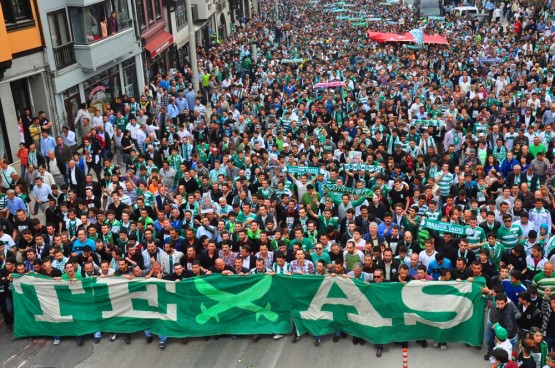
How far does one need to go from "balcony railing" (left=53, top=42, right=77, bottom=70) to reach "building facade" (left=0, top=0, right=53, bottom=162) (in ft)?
2.24

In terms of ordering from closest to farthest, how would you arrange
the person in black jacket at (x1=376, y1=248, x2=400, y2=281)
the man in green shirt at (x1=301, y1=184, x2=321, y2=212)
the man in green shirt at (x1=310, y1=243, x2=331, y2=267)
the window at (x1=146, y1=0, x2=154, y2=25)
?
the person in black jacket at (x1=376, y1=248, x2=400, y2=281), the man in green shirt at (x1=310, y1=243, x2=331, y2=267), the man in green shirt at (x1=301, y1=184, x2=321, y2=212), the window at (x1=146, y1=0, x2=154, y2=25)

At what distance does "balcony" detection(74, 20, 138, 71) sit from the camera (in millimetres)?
24281

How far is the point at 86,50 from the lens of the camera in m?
24.2

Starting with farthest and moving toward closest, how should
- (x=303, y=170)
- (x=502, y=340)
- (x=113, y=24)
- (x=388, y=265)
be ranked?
1. (x=113, y=24)
2. (x=303, y=170)
3. (x=388, y=265)
4. (x=502, y=340)

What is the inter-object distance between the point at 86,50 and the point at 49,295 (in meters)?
13.9

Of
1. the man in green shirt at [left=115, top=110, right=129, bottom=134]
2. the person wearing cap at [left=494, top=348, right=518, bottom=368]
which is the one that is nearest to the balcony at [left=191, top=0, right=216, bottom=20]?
the man in green shirt at [left=115, top=110, right=129, bottom=134]

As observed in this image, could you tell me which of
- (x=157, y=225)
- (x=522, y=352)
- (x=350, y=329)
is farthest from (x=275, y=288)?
(x=522, y=352)

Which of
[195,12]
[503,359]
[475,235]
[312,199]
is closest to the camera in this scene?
[503,359]

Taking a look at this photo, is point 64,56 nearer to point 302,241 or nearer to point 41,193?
point 41,193

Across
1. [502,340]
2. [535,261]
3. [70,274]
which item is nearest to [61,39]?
[70,274]

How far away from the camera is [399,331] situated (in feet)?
A: 37.8

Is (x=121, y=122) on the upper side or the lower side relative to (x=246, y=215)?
lower

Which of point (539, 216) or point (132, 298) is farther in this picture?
point (539, 216)

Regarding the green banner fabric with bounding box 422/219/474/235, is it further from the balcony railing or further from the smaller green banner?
the smaller green banner
